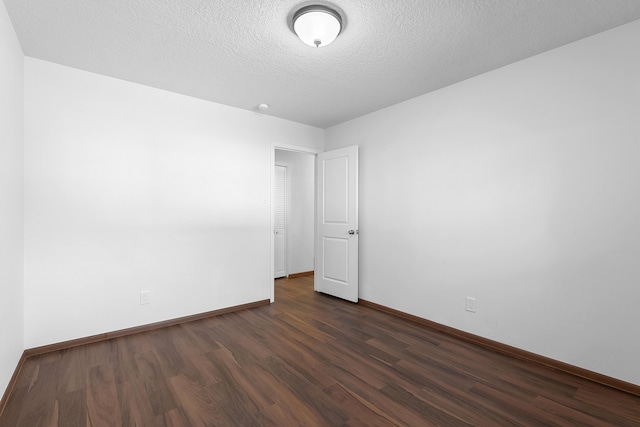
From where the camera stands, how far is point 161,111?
3064mm

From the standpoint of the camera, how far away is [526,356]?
241 centimetres

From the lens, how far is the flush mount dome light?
71.2 inches

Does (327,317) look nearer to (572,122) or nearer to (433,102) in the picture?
(433,102)

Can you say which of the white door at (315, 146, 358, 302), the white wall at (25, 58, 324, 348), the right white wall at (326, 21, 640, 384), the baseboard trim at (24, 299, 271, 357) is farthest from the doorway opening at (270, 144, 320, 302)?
the right white wall at (326, 21, 640, 384)

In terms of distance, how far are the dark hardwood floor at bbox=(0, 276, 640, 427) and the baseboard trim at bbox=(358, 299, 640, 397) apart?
0.06m

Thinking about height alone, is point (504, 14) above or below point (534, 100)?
above

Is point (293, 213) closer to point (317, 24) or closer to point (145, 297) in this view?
point (145, 297)

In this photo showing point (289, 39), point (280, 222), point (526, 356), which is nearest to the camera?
point (289, 39)

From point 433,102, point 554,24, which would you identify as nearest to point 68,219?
point 433,102

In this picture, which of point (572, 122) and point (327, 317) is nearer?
point (572, 122)

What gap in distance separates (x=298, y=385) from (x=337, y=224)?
2.36 metres

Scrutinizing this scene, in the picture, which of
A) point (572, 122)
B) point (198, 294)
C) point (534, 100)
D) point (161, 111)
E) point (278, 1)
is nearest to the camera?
point (278, 1)

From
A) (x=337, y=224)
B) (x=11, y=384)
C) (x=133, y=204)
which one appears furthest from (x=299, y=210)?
(x=11, y=384)

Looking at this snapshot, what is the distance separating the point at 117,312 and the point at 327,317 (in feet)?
7.02
